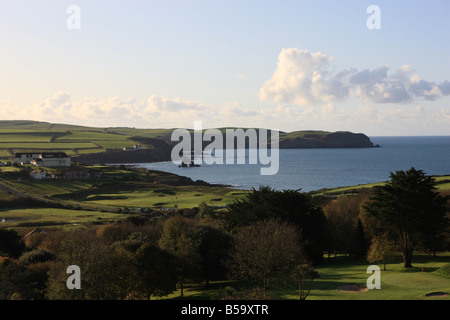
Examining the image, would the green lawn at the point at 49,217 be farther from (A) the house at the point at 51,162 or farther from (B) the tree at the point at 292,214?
(A) the house at the point at 51,162

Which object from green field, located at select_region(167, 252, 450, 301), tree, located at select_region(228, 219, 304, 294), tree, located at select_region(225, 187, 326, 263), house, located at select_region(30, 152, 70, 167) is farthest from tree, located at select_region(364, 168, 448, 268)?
house, located at select_region(30, 152, 70, 167)

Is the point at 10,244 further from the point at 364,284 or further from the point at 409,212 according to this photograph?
the point at 409,212

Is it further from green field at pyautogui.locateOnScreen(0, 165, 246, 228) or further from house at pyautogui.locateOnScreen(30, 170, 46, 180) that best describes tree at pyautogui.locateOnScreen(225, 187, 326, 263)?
house at pyautogui.locateOnScreen(30, 170, 46, 180)

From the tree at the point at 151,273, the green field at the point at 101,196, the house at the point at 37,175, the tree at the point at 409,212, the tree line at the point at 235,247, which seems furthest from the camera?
the house at the point at 37,175

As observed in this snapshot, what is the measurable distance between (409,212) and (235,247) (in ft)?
62.0

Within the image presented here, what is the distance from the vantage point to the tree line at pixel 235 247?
3738 centimetres

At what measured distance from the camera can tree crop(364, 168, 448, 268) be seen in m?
48.1

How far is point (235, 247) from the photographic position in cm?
4688

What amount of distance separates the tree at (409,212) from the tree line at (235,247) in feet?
0.35

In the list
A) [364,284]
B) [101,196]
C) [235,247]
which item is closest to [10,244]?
[235,247]

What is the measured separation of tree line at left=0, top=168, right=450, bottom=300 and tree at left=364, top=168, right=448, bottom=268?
105 millimetres

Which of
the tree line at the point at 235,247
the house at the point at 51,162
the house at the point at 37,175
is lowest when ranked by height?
the tree line at the point at 235,247

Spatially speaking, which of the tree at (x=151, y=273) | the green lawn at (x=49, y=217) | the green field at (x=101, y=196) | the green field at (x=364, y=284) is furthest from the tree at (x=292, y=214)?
the green field at (x=101, y=196)

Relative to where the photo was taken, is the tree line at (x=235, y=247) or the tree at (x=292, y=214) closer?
the tree line at (x=235, y=247)
